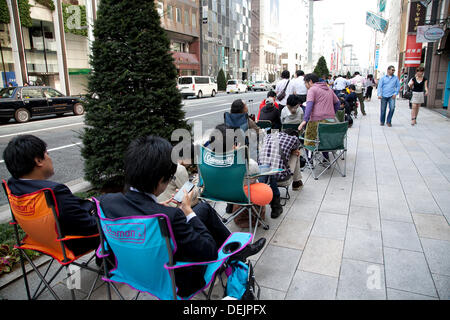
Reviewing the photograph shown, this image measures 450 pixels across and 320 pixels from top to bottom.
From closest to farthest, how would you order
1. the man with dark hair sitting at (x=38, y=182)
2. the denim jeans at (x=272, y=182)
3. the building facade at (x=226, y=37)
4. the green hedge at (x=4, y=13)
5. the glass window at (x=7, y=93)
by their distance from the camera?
the man with dark hair sitting at (x=38, y=182), the denim jeans at (x=272, y=182), the glass window at (x=7, y=93), the green hedge at (x=4, y=13), the building facade at (x=226, y=37)

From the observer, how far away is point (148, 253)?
1796 mm

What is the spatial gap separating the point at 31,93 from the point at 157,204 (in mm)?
15360

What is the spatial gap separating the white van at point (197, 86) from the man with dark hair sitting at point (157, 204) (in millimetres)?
26615

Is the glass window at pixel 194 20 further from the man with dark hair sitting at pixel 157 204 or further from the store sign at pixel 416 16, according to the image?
the man with dark hair sitting at pixel 157 204

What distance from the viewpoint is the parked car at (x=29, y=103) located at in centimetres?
1336

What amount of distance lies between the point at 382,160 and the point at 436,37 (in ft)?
31.8

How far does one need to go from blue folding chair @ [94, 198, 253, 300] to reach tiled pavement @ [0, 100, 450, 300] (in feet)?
2.62

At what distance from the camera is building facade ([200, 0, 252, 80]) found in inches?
1896

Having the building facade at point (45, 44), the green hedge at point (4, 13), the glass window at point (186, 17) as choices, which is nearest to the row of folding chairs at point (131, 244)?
the building facade at point (45, 44)

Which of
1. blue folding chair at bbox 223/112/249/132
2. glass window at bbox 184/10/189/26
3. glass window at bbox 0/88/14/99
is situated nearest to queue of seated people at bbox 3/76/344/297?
blue folding chair at bbox 223/112/249/132

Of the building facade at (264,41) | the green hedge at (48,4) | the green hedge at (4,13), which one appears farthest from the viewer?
the building facade at (264,41)

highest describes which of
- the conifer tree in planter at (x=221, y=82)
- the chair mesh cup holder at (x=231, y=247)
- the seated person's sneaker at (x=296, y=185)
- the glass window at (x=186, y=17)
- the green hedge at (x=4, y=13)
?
the glass window at (x=186, y=17)

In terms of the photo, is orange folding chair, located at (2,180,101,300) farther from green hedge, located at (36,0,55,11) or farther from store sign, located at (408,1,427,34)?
green hedge, located at (36,0,55,11)

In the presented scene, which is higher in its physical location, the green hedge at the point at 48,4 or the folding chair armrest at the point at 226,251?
the green hedge at the point at 48,4
